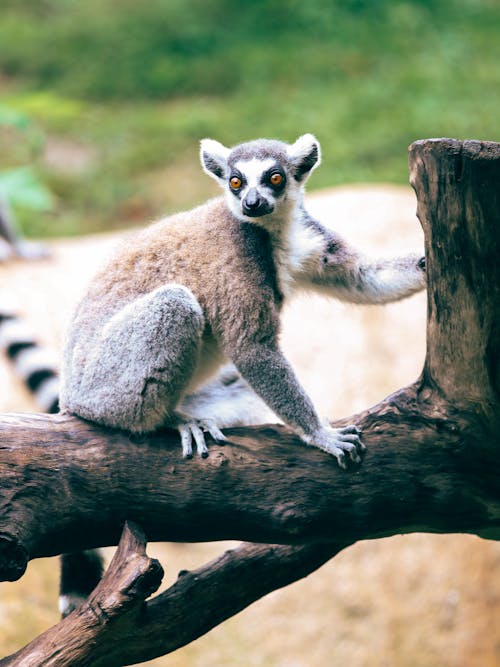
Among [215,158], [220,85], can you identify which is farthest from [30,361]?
[220,85]

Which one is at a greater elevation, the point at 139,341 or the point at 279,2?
the point at 279,2

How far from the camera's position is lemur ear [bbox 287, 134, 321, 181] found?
3701 millimetres

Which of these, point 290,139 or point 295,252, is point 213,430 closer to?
point 295,252

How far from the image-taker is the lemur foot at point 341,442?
318cm

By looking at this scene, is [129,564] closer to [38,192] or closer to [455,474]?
[455,474]

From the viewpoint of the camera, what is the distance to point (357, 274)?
3.72 meters

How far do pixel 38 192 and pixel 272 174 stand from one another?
12.3ft

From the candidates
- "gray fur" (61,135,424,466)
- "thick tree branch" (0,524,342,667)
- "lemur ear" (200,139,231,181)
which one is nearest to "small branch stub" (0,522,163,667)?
"thick tree branch" (0,524,342,667)

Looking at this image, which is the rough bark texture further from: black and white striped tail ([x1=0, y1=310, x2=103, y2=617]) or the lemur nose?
black and white striped tail ([x1=0, y1=310, x2=103, y2=617])

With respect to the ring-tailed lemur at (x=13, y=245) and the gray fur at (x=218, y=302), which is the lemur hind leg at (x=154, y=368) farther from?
the ring-tailed lemur at (x=13, y=245)

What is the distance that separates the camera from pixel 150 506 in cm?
308

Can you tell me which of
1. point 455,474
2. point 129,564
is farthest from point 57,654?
point 455,474

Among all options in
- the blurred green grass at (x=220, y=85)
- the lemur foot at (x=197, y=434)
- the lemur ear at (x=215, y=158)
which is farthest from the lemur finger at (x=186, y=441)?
the blurred green grass at (x=220, y=85)

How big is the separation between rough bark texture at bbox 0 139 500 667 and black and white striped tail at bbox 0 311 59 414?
82.8 inches
